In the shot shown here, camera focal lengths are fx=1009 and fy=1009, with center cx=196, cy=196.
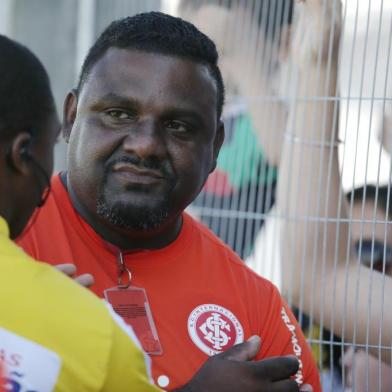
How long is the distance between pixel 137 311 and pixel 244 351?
0.35 m

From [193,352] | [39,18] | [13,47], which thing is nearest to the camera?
[13,47]

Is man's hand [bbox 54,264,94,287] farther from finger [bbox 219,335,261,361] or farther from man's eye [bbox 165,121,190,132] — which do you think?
man's eye [bbox 165,121,190,132]

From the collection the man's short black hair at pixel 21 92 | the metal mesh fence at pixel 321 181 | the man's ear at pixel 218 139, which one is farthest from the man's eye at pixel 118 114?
the metal mesh fence at pixel 321 181

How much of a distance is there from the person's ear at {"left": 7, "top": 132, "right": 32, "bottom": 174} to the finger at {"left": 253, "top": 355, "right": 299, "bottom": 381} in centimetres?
89

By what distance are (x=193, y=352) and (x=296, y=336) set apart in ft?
1.31

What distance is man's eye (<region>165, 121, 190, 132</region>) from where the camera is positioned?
3010 millimetres

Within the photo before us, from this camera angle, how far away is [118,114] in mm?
2984

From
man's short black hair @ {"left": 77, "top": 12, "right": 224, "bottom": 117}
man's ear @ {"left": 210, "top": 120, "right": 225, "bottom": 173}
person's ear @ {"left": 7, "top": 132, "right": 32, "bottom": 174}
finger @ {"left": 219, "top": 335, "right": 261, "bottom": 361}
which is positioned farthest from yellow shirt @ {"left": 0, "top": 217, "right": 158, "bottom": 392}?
man's ear @ {"left": 210, "top": 120, "right": 225, "bottom": 173}

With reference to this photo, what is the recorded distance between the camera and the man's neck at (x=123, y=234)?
3036mm

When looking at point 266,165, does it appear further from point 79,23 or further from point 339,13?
point 79,23

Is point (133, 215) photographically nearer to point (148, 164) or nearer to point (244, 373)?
point (148, 164)

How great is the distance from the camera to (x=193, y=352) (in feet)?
9.41

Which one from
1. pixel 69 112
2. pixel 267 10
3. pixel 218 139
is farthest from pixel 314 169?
pixel 267 10

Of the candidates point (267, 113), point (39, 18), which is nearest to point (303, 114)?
point (267, 113)
